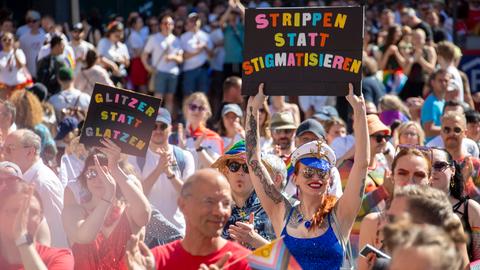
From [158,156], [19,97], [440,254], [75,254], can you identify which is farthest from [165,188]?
[440,254]

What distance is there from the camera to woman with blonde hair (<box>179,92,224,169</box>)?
33.7ft

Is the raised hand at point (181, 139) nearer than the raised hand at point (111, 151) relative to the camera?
No

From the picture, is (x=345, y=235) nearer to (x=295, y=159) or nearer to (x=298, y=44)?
(x=295, y=159)

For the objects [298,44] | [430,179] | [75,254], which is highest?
[298,44]

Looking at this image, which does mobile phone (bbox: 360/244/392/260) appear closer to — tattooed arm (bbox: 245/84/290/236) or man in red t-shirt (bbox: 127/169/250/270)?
man in red t-shirt (bbox: 127/169/250/270)

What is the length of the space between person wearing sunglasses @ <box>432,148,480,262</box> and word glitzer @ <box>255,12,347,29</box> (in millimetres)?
1184

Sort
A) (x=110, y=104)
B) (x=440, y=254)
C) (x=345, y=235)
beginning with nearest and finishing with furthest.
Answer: (x=440, y=254), (x=345, y=235), (x=110, y=104)

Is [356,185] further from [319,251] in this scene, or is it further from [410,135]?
[410,135]

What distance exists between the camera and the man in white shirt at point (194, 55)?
1911cm

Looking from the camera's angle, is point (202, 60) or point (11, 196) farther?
point (202, 60)

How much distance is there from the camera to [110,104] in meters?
7.93

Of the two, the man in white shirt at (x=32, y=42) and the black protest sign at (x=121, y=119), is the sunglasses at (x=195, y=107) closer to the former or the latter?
the black protest sign at (x=121, y=119)

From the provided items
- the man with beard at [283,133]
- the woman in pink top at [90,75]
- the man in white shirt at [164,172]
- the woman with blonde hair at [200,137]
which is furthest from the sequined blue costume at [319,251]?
the woman in pink top at [90,75]

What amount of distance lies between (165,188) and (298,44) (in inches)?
100
